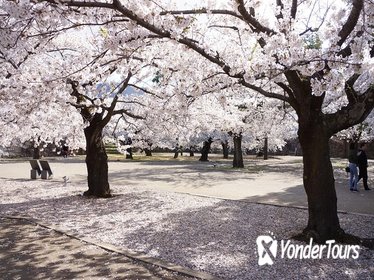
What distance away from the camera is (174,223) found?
810 cm

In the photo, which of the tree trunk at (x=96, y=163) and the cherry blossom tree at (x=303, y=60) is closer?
the cherry blossom tree at (x=303, y=60)

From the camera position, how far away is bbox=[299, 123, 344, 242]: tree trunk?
6.45m

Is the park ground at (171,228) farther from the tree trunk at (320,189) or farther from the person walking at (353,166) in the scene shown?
the tree trunk at (320,189)

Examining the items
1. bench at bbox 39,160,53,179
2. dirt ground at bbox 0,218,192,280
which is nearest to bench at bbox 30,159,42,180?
bench at bbox 39,160,53,179

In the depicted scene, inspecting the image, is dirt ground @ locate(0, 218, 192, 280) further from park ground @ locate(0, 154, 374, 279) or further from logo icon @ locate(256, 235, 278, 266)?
logo icon @ locate(256, 235, 278, 266)

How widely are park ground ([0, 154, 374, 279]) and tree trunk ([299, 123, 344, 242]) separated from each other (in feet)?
2.05

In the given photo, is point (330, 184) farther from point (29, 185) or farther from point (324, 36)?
point (29, 185)

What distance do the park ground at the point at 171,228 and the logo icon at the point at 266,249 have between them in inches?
5.2

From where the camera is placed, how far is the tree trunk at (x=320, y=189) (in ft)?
21.2

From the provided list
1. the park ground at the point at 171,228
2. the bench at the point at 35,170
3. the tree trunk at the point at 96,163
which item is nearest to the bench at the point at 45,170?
the bench at the point at 35,170

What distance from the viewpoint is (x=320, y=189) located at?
649 cm

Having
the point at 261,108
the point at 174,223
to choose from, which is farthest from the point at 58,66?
the point at 261,108

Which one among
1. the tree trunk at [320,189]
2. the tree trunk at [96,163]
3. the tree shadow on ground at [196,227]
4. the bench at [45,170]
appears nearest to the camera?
the tree shadow on ground at [196,227]

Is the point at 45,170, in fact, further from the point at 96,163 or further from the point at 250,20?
the point at 250,20
